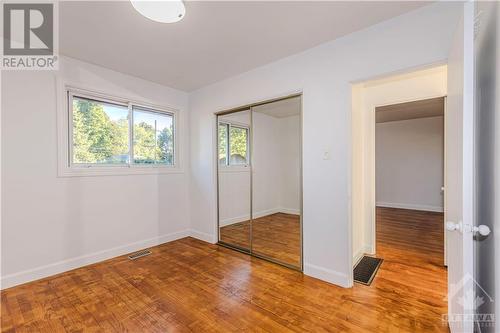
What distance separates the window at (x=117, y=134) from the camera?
2.89 meters

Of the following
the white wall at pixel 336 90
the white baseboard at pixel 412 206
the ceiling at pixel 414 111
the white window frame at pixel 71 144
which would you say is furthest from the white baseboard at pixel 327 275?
the white baseboard at pixel 412 206

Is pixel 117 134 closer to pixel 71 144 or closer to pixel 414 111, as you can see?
pixel 71 144

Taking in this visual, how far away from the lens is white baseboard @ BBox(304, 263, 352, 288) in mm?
2286

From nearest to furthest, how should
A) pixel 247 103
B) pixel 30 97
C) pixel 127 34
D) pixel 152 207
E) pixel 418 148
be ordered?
pixel 127 34, pixel 30 97, pixel 247 103, pixel 152 207, pixel 418 148

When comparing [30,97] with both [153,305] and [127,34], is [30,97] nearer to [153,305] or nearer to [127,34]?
[127,34]

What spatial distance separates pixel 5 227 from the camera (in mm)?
2281

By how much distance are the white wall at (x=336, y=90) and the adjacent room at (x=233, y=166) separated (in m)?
0.02

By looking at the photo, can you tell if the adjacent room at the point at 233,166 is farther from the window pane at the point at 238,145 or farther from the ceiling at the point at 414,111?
the ceiling at the point at 414,111

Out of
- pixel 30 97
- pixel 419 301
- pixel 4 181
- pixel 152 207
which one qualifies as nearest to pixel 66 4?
pixel 30 97

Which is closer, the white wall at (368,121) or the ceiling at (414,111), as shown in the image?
the white wall at (368,121)

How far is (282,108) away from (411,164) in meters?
5.49

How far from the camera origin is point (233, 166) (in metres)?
3.66

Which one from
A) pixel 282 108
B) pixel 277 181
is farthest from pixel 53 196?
pixel 282 108

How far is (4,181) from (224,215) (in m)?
2.64
